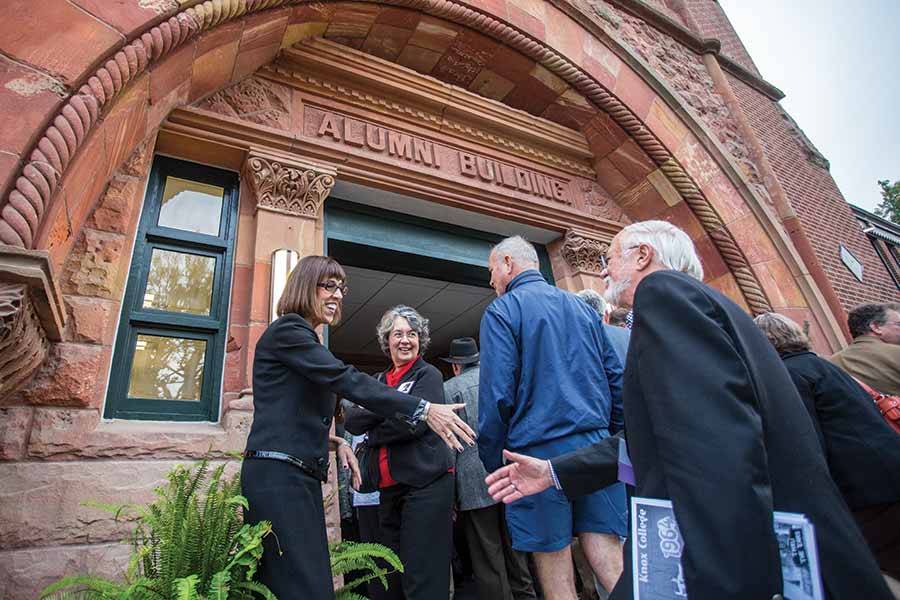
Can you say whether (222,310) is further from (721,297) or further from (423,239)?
(721,297)

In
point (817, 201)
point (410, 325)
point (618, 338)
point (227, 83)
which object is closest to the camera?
point (618, 338)

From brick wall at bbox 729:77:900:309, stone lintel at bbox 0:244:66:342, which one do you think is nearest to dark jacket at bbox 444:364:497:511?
stone lintel at bbox 0:244:66:342

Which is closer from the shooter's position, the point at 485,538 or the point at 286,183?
the point at 485,538

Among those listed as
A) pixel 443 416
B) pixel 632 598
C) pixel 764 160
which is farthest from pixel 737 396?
pixel 764 160

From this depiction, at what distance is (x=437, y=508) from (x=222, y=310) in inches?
76.6

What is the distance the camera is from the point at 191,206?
11.1 ft

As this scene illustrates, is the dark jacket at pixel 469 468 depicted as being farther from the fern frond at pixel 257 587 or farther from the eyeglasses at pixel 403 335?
the fern frond at pixel 257 587

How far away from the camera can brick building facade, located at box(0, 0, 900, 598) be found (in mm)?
2139

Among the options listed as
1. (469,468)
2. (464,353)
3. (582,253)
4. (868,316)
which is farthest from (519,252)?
(582,253)

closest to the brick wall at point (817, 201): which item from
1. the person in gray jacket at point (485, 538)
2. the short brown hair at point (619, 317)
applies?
the short brown hair at point (619, 317)

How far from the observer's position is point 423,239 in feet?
14.8

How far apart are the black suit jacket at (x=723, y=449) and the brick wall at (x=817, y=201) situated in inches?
239

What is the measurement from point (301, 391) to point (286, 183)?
2.12m

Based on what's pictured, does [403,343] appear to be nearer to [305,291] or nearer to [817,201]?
[305,291]
